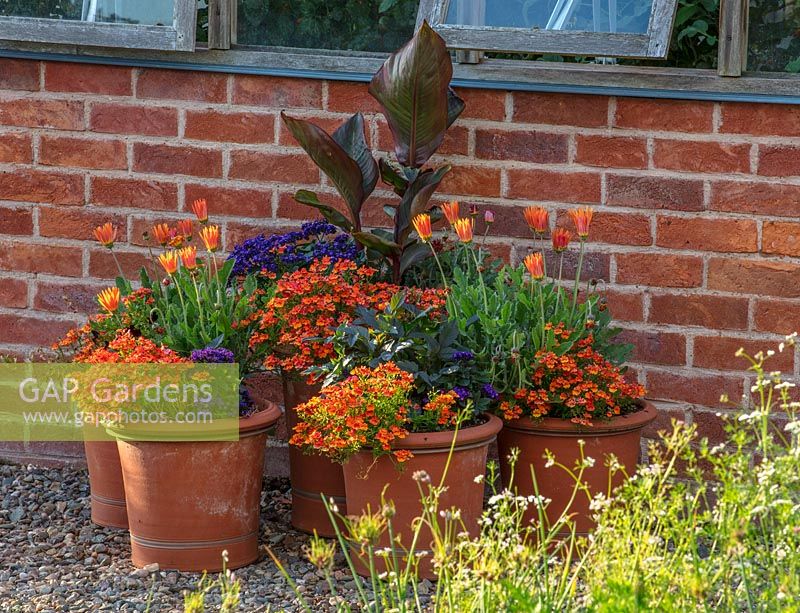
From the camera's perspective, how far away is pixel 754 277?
365 cm

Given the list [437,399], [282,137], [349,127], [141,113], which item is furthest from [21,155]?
[437,399]

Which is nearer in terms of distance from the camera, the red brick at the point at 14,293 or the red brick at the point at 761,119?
the red brick at the point at 761,119

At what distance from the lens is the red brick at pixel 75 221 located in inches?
159

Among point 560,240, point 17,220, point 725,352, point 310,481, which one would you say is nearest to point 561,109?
point 560,240

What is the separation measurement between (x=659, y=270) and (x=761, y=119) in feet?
1.85

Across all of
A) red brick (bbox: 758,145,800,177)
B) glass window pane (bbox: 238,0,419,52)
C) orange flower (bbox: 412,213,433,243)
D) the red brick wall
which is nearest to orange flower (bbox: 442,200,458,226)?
orange flower (bbox: 412,213,433,243)

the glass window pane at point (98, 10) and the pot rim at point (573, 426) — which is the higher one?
the glass window pane at point (98, 10)

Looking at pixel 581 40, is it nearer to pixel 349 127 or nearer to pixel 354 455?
pixel 349 127

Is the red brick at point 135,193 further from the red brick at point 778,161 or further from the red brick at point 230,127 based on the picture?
the red brick at point 778,161

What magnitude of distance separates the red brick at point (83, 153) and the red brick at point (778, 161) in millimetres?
2117

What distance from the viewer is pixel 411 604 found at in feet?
9.68

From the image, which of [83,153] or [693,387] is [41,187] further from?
[693,387]

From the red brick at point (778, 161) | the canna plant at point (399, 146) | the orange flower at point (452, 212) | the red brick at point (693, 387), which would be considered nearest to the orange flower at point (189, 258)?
the canna plant at point (399, 146)

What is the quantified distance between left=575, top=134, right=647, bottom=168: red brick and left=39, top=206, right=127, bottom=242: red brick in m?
1.60
